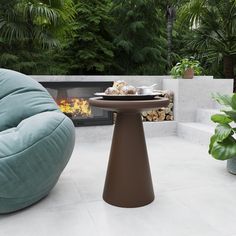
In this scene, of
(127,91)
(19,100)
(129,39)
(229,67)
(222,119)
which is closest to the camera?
(127,91)

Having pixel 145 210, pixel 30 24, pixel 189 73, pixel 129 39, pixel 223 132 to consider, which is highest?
pixel 129 39

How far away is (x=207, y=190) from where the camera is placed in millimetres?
1916

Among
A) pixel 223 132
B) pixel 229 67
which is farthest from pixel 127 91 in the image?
pixel 229 67

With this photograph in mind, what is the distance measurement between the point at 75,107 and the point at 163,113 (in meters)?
1.20

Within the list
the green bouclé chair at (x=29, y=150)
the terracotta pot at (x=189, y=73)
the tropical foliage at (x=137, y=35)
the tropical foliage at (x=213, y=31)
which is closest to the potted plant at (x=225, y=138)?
the green bouclé chair at (x=29, y=150)

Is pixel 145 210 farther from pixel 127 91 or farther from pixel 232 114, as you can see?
pixel 232 114

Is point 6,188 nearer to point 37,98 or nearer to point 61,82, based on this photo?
point 37,98

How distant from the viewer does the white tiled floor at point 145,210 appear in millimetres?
1415

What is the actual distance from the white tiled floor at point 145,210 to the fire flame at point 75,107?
44.8 inches

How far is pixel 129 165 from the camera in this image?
5.37 ft

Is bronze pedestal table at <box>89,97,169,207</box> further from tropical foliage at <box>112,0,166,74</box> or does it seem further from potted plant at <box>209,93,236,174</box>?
tropical foliage at <box>112,0,166,74</box>

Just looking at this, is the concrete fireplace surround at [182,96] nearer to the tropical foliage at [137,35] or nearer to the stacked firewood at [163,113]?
the stacked firewood at [163,113]

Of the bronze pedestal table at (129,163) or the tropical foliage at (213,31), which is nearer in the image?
the bronze pedestal table at (129,163)

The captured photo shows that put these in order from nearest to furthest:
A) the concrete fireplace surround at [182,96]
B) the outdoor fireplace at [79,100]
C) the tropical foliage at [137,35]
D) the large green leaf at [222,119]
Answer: the large green leaf at [222,119], the outdoor fireplace at [79,100], the concrete fireplace surround at [182,96], the tropical foliage at [137,35]
